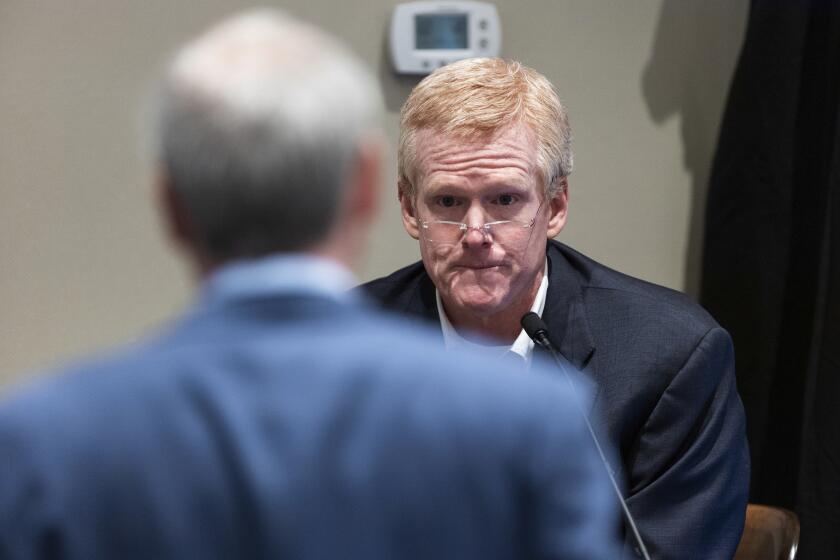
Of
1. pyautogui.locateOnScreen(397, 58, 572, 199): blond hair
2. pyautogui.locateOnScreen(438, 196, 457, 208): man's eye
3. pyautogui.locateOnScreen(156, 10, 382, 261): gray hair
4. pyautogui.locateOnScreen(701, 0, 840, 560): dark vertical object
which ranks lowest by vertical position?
pyautogui.locateOnScreen(701, 0, 840, 560): dark vertical object

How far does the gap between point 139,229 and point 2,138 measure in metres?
0.30

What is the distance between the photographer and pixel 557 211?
1967 millimetres

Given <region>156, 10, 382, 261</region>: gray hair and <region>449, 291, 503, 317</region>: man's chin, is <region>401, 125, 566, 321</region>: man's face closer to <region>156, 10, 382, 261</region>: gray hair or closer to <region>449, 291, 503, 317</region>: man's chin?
<region>449, 291, 503, 317</region>: man's chin

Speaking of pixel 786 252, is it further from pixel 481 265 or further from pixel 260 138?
pixel 260 138

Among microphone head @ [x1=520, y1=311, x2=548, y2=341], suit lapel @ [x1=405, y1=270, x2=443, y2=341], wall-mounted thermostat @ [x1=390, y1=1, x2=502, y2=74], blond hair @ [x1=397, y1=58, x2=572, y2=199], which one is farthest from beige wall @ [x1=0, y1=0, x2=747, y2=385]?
microphone head @ [x1=520, y1=311, x2=548, y2=341]

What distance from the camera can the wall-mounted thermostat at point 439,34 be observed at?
8.09ft

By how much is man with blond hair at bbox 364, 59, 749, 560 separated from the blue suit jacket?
42.8 inches

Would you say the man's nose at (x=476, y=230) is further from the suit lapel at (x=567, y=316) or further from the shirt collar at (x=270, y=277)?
the shirt collar at (x=270, y=277)

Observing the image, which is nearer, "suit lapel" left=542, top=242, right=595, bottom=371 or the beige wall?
"suit lapel" left=542, top=242, right=595, bottom=371

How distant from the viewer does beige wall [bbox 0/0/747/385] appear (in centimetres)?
234

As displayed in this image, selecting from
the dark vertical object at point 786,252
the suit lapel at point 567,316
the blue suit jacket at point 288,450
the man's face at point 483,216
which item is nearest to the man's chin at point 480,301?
the man's face at point 483,216

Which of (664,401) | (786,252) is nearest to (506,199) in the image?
(664,401)

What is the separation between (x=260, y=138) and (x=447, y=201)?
1.19m

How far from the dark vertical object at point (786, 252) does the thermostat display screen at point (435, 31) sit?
24.2 inches
